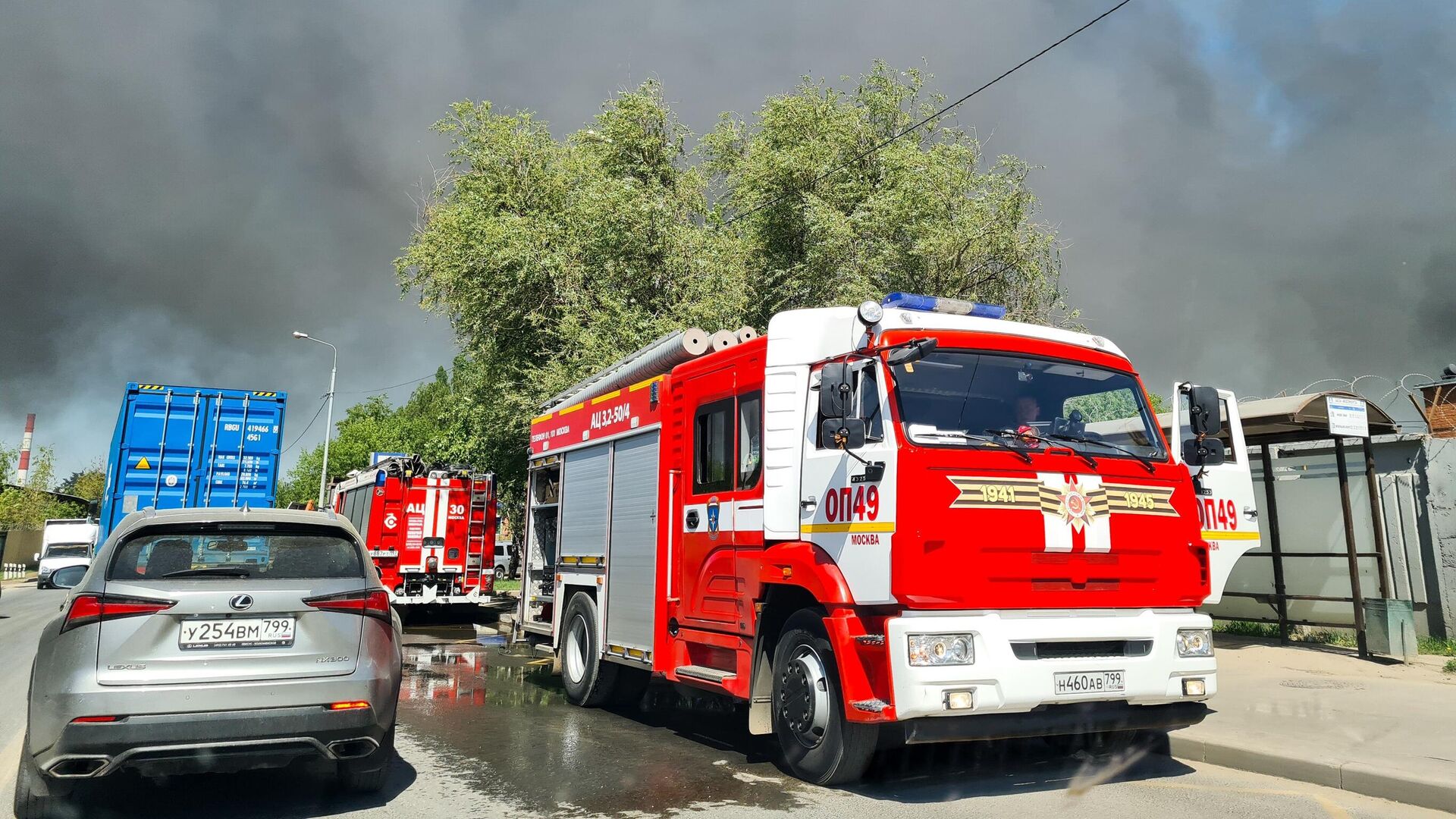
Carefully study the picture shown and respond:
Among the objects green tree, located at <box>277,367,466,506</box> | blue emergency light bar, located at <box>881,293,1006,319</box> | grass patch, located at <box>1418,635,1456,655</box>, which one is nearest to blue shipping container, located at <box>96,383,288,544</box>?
blue emergency light bar, located at <box>881,293,1006,319</box>

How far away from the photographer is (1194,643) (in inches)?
235

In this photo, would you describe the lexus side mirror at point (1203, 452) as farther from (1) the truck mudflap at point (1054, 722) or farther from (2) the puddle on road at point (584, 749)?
(2) the puddle on road at point (584, 749)

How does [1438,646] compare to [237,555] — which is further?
[1438,646]

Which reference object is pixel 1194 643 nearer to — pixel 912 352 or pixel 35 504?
pixel 912 352

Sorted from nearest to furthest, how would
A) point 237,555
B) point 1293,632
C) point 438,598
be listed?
point 237,555 < point 1293,632 < point 438,598

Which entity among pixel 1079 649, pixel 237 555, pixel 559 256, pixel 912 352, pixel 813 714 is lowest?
pixel 813 714

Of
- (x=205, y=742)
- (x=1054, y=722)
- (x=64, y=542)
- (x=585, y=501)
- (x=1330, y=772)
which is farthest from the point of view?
Result: (x=64, y=542)

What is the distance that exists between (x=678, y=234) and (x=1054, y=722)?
14.3m

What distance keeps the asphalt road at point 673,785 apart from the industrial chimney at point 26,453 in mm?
72715

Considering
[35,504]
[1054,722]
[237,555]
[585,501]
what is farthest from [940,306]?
[35,504]

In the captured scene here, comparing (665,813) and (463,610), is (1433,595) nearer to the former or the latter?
(665,813)

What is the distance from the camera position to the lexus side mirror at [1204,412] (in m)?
6.64

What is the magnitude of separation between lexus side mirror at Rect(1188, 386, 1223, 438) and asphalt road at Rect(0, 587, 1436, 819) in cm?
230

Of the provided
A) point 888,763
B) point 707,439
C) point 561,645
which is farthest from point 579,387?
point 888,763
